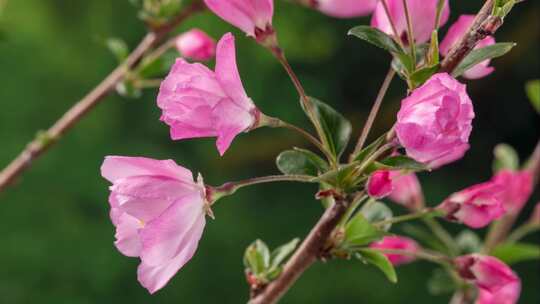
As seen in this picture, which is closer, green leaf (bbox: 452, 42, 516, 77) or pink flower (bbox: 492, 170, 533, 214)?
green leaf (bbox: 452, 42, 516, 77)

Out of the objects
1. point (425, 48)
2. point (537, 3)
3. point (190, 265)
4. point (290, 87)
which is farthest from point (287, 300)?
point (425, 48)

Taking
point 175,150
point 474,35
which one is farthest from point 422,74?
point 175,150

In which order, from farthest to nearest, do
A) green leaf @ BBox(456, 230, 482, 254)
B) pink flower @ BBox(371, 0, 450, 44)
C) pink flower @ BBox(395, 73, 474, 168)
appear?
1. green leaf @ BBox(456, 230, 482, 254)
2. pink flower @ BBox(371, 0, 450, 44)
3. pink flower @ BBox(395, 73, 474, 168)

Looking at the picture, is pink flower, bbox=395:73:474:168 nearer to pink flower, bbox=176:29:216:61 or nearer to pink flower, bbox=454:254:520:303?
pink flower, bbox=454:254:520:303

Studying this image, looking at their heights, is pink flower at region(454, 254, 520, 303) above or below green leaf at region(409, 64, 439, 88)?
below

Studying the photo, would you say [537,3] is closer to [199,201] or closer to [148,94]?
[148,94]

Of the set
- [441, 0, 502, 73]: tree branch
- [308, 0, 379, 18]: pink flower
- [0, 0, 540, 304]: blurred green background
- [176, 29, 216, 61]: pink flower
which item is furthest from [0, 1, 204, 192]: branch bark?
[0, 0, 540, 304]: blurred green background

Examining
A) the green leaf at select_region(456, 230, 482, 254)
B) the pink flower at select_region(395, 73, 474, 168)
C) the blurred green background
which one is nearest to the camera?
the pink flower at select_region(395, 73, 474, 168)

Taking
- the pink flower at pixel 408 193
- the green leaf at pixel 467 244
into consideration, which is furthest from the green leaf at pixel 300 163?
the green leaf at pixel 467 244
